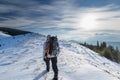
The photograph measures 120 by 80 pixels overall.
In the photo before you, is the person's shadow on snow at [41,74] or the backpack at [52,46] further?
the person's shadow on snow at [41,74]

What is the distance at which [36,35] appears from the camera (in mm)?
41625

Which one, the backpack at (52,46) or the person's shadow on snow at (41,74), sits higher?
the backpack at (52,46)

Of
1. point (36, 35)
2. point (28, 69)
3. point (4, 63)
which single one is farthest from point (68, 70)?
point (36, 35)

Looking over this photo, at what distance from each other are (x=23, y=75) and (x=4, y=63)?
266 inches

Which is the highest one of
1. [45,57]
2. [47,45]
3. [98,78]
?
[47,45]

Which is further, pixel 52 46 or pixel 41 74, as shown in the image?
pixel 41 74

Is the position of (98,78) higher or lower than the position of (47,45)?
lower

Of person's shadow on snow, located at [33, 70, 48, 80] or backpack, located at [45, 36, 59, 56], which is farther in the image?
person's shadow on snow, located at [33, 70, 48, 80]

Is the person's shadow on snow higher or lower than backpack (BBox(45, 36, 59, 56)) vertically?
lower

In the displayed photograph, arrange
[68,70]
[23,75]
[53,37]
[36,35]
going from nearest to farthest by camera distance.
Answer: [53,37] < [23,75] < [68,70] < [36,35]

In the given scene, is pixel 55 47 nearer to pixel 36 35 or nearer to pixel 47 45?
pixel 47 45

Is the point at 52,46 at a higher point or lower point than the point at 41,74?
higher

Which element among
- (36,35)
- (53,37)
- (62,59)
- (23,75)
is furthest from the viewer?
(36,35)

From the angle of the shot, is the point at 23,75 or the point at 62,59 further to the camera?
the point at 62,59
